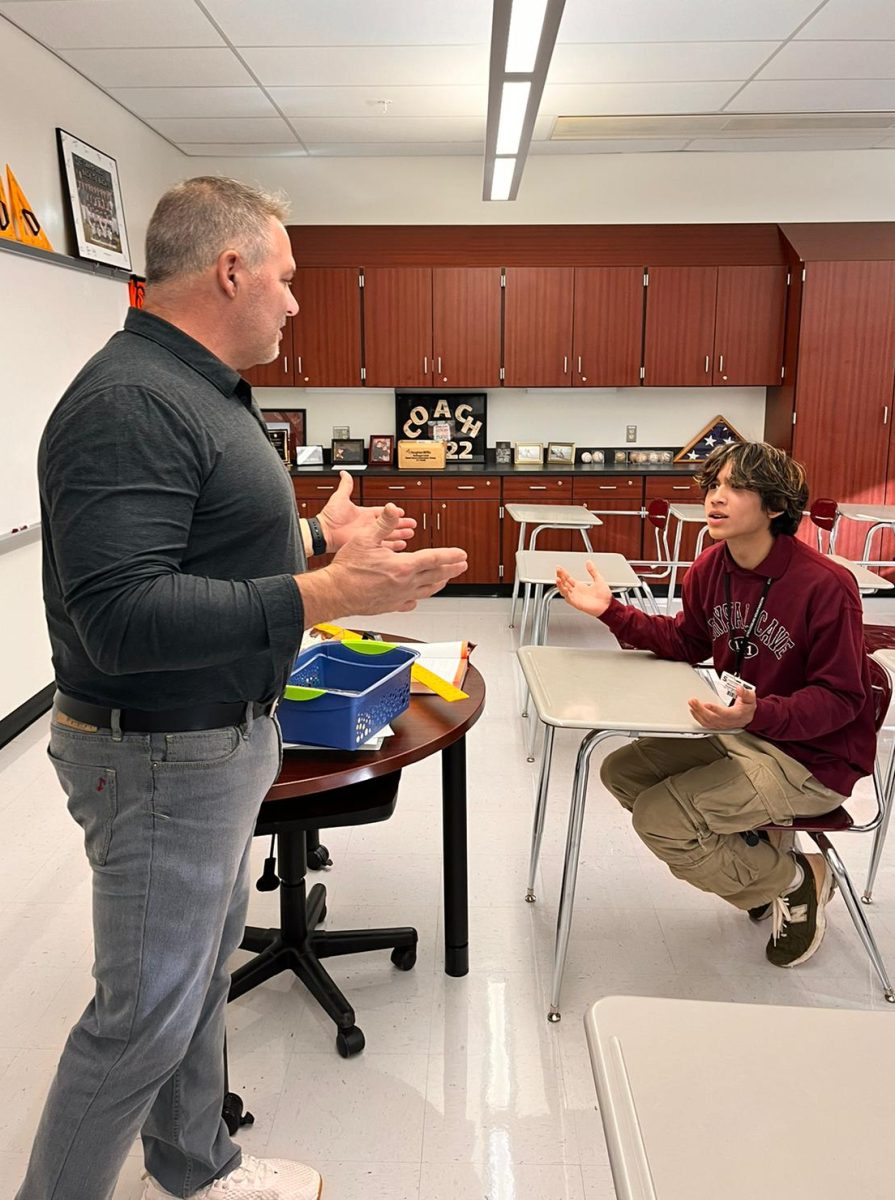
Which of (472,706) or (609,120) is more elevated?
(609,120)

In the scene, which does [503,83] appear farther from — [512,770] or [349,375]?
[349,375]

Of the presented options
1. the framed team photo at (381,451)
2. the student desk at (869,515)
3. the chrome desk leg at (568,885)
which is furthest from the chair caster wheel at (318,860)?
the framed team photo at (381,451)

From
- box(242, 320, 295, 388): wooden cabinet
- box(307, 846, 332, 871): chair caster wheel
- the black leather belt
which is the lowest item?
box(307, 846, 332, 871): chair caster wheel

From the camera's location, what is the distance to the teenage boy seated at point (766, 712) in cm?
217

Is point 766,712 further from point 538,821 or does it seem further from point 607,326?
point 607,326

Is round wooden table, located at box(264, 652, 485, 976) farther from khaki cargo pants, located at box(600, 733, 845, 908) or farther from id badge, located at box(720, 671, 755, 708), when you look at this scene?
id badge, located at box(720, 671, 755, 708)

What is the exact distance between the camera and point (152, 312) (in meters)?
1.37

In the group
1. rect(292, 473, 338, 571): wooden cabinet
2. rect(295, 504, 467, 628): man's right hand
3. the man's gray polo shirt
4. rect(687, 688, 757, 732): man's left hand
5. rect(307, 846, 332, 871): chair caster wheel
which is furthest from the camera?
rect(292, 473, 338, 571): wooden cabinet

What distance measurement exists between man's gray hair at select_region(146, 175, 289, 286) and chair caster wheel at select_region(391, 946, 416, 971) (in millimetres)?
1719

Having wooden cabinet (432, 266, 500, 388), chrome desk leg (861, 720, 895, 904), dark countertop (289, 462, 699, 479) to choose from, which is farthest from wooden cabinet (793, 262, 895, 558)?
chrome desk leg (861, 720, 895, 904)

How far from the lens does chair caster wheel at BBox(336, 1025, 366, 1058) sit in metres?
2.10

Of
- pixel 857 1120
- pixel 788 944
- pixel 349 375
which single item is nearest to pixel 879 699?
pixel 788 944

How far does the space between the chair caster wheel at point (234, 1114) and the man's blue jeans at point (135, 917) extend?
1.72ft

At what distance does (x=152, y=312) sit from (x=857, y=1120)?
4.18 ft
